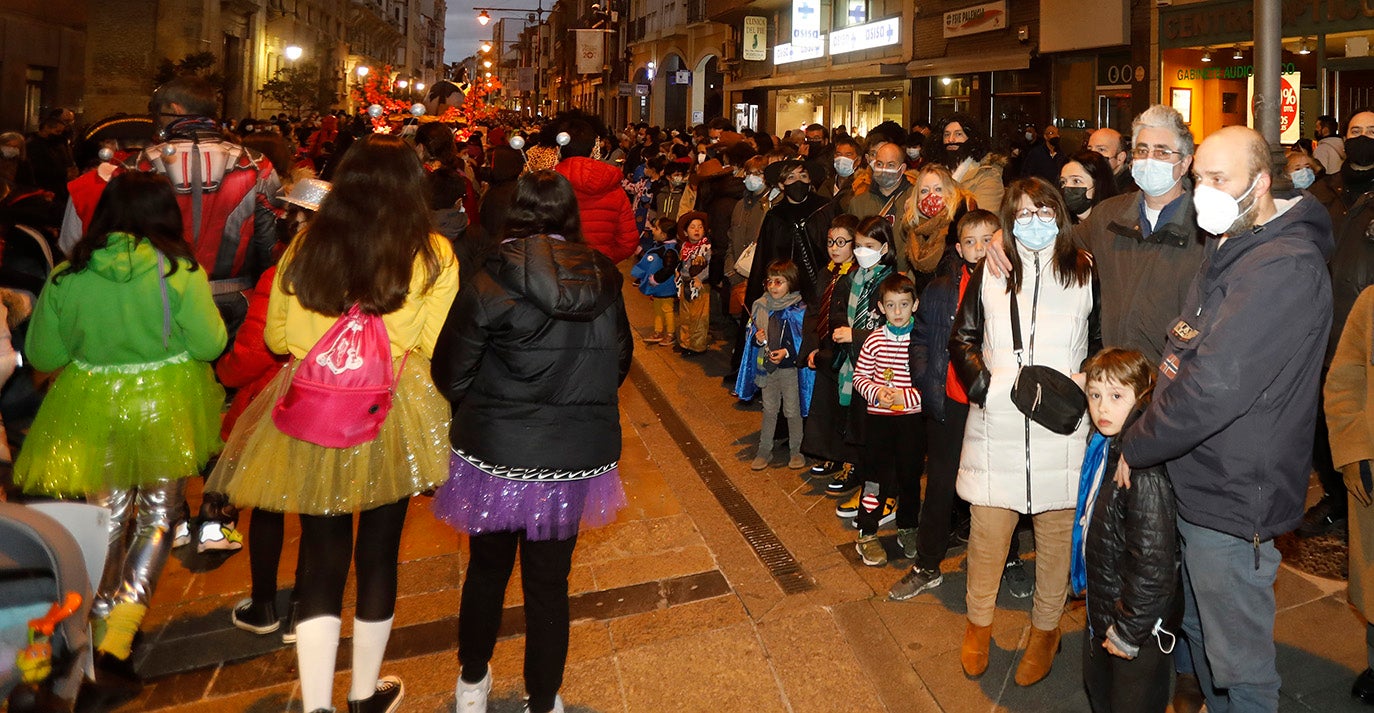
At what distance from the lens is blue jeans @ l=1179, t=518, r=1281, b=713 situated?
315 centimetres

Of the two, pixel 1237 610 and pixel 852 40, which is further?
pixel 852 40

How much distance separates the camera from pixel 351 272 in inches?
133

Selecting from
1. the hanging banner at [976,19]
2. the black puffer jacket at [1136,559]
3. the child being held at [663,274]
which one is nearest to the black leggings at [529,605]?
the black puffer jacket at [1136,559]

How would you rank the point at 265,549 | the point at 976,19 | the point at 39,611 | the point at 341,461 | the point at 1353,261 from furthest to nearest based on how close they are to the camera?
the point at 976,19 < the point at 1353,261 < the point at 265,549 < the point at 341,461 < the point at 39,611

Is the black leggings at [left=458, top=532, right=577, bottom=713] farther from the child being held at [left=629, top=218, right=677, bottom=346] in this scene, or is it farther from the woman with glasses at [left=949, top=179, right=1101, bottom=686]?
the child being held at [left=629, top=218, right=677, bottom=346]

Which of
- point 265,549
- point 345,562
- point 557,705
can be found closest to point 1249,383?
point 557,705

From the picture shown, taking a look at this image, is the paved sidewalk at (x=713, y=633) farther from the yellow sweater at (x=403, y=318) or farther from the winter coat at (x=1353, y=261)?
the winter coat at (x=1353, y=261)

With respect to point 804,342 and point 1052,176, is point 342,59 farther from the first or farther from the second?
point 804,342

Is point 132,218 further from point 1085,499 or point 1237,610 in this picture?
point 1237,610

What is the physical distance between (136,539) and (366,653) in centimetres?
125

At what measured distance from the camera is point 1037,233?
3859 mm

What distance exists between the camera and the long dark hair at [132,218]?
3879mm

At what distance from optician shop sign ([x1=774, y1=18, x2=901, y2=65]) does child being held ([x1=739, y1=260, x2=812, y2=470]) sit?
17119 mm

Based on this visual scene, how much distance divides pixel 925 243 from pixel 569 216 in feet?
9.64
